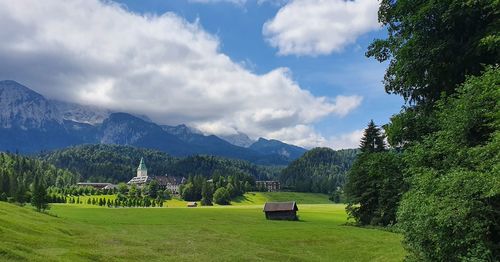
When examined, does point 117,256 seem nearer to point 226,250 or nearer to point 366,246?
point 226,250

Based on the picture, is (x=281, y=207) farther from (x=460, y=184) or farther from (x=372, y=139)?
(x=460, y=184)

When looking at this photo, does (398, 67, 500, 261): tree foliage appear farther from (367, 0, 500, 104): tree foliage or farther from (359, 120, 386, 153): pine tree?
(359, 120, 386, 153): pine tree

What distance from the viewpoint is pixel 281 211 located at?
12106 cm

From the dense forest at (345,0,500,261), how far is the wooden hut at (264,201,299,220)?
96318 mm

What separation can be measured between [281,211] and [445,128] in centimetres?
10298

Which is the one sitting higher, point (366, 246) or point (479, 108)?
point (479, 108)

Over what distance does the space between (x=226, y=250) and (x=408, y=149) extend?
29.4 metres

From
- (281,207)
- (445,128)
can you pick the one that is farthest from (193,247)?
(281,207)

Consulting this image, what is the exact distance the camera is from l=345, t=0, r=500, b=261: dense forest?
658 inches

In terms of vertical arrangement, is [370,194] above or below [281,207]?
above

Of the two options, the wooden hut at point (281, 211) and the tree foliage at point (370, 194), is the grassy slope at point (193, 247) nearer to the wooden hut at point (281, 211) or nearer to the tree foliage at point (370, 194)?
the tree foliage at point (370, 194)

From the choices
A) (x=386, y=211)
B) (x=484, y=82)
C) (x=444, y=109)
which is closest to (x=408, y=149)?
(x=444, y=109)

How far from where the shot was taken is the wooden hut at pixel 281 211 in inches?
4710

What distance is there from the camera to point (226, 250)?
47469mm
